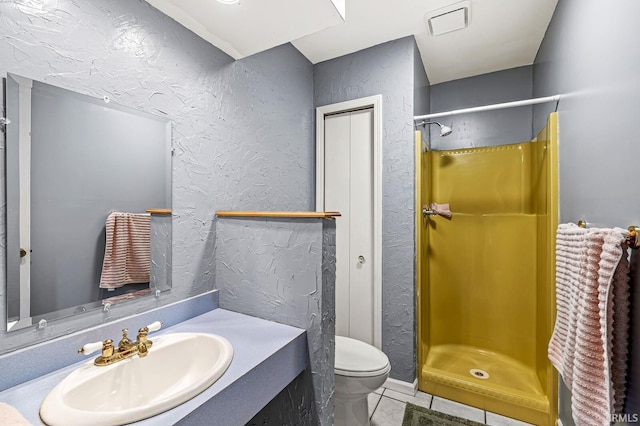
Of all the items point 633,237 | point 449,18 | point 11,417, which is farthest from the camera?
point 449,18

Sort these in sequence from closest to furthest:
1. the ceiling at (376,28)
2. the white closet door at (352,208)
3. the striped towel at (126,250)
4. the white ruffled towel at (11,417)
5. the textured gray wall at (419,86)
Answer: the white ruffled towel at (11,417)
the striped towel at (126,250)
the ceiling at (376,28)
the textured gray wall at (419,86)
the white closet door at (352,208)

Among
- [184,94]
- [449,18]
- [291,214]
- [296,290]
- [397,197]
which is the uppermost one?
[449,18]

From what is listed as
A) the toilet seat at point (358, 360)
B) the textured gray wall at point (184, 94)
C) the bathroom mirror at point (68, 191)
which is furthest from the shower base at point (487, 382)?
the bathroom mirror at point (68, 191)

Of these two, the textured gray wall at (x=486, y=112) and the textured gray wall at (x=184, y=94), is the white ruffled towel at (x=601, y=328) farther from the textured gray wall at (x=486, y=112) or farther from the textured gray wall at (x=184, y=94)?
the textured gray wall at (x=486, y=112)

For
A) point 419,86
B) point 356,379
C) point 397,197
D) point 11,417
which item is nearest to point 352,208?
point 397,197

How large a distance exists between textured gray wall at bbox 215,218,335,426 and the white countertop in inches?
2.7

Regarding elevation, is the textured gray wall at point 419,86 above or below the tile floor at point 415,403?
above

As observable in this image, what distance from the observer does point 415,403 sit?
1.93 metres

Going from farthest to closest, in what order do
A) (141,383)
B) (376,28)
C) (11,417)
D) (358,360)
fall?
(376,28), (358,360), (141,383), (11,417)

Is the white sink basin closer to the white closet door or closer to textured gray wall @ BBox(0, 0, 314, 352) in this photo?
textured gray wall @ BBox(0, 0, 314, 352)

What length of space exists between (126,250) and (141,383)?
0.49m

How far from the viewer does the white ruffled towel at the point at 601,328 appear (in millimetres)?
872

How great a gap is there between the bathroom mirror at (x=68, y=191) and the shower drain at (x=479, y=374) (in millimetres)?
2180

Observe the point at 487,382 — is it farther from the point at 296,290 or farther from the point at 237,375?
the point at 237,375
